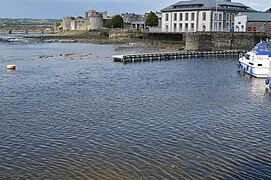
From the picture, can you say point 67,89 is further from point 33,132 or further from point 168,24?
point 168,24

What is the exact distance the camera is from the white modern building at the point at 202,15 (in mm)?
85062

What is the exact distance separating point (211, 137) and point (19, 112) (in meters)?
10.7

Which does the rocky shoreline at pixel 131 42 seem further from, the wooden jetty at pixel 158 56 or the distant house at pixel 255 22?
the distant house at pixel 255 22

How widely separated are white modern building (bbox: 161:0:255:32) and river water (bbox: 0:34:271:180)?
5586 cm

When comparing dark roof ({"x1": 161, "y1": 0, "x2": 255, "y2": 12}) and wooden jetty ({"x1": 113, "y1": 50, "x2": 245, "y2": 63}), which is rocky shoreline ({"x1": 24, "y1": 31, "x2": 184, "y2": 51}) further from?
wooden jetty ({"x1": 113, "y1": 50, "x2": 245, "y2": 63})

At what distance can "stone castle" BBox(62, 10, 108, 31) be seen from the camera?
491 feet

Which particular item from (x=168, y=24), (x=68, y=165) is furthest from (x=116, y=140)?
(x=168, y=24)

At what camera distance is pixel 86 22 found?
160 metres

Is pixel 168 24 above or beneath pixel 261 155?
above

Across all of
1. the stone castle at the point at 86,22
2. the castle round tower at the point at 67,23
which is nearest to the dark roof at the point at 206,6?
the stone castle at the point at 86,22

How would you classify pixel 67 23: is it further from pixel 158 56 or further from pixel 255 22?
pixel 158 56

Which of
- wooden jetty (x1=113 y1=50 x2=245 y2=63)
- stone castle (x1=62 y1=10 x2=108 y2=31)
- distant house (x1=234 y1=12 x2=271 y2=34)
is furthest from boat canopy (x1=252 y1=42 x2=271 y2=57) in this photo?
stone castle (x1=62 y1=10 x2=108 y2=31)

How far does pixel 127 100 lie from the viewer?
2352 centimetres

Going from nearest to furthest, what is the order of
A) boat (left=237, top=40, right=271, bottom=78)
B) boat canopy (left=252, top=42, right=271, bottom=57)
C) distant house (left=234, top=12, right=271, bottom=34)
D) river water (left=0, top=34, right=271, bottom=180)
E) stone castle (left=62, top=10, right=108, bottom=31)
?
river water (left=0, top=34, right=271, bottom=180), boat (left=237, top=40, right=271, bottom=78), boat canopy (left=252, top=42, right=271, bottom=57), distant house (left=234, top=12, right=271, bottom=34), stone castle (left=62, top=10, right=108, bottom=31)
